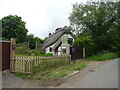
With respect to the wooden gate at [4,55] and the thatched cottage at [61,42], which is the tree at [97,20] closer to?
the thatched cottage at [61,42]

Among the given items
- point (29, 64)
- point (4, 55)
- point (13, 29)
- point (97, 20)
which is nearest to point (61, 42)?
point (97, 20)

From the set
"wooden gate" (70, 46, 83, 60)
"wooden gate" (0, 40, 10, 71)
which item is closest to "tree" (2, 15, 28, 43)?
"wooden gate" (70, 46, 83, 60)

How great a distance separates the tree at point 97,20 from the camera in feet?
61.9

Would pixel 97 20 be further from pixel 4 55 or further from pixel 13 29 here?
pixel 13 29

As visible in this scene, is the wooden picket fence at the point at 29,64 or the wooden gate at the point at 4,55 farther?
the wooden gate at the point at 4,55

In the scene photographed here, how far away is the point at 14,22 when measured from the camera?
44906 millimetres

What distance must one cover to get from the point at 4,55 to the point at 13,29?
1431 inches

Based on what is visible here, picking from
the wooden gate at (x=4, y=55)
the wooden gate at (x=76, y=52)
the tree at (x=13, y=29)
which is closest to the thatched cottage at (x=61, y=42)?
the wooden gate at (x=76, y=52)

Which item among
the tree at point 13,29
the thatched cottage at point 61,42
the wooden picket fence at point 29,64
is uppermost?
the tree at point 13,29

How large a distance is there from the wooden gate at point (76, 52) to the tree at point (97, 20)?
2.58 metres

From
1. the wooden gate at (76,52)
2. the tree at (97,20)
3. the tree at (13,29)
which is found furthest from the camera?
the tree at (13,29)

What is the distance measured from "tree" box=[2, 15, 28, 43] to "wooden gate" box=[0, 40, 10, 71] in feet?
114

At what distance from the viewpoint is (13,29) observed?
4400 cm

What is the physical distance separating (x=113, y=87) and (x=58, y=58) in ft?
19.2
